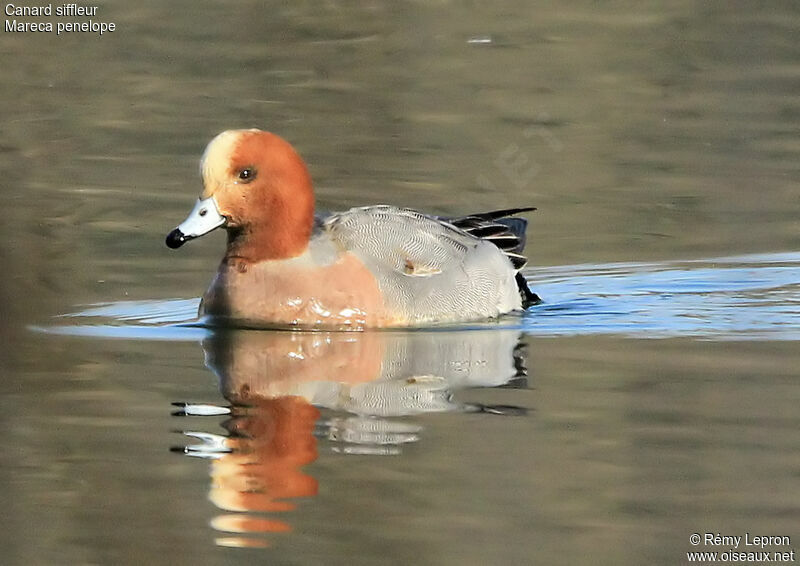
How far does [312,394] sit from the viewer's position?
7004mm

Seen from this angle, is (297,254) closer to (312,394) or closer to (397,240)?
(397,240)

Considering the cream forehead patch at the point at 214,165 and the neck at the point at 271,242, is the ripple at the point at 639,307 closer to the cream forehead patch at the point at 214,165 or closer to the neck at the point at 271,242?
the neck at the point at 271,242

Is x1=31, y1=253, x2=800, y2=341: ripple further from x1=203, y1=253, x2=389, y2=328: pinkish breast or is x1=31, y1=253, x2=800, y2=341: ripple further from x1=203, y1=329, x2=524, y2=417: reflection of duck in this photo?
x1=203, y1=329, x2=524, y2=417: reflection of duck

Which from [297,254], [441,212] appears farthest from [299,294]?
[441,212]

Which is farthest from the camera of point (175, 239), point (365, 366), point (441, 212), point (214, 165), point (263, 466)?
point (441, 212)

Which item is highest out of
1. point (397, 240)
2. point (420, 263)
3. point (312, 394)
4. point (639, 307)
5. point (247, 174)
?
point (247, 174)

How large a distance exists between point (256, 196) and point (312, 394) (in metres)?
1.48

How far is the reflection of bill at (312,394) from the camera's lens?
226 inches

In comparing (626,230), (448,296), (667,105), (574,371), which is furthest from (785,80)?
(574,371)

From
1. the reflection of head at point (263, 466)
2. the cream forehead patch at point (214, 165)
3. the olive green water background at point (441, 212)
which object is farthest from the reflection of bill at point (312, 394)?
the cream forehead patch at point (214, 165)

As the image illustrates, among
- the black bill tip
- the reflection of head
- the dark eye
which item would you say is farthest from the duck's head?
the reflection of head

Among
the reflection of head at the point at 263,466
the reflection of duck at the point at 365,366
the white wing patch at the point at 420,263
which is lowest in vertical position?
the reflection of head at the point at 263,466

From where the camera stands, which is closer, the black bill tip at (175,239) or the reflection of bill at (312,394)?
the reflection of bill at (312,394)

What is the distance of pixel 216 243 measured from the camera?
34.8 feet
